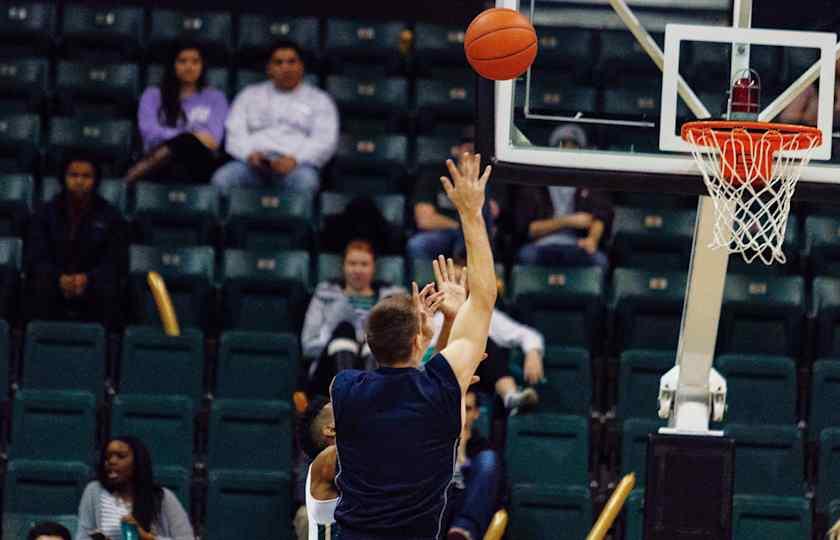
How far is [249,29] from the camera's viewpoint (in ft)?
38.0

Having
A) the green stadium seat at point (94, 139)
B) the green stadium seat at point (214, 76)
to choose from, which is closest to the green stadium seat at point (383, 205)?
the green stadium seat at point (94, 139)

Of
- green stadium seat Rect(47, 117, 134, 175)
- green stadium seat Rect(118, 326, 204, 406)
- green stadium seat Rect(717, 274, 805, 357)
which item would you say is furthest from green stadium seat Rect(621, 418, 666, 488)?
green stadium seat Rect(47, 117, 134, 175)

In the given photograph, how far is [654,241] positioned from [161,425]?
321 cm

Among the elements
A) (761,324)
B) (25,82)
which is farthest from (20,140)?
(761,324)

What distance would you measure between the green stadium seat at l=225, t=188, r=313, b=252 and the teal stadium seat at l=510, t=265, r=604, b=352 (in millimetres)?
1357

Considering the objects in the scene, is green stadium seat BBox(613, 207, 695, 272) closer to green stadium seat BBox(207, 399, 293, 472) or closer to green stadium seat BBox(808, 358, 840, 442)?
green stadium seat BBox(808, 358, 840, 442)

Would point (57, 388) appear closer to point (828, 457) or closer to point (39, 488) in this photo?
point (39, 488)

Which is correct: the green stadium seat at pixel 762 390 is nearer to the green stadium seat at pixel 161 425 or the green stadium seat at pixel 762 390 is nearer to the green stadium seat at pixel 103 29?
the green stadium seat at pixel 161 425

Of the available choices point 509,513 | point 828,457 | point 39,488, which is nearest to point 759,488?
point 828,457

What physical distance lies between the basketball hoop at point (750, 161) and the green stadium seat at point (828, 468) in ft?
8.23

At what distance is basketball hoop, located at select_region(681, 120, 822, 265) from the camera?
5.71 meters

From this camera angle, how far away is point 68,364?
864cm

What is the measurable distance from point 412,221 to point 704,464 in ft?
14.1

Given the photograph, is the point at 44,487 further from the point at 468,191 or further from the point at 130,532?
the point at 468,191
